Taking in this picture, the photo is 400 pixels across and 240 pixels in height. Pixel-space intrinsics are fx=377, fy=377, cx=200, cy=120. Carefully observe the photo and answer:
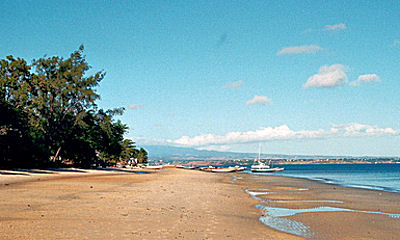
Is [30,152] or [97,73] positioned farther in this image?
[97,73]

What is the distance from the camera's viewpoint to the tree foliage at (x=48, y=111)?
46.1 meters

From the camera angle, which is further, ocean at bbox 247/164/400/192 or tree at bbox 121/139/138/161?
tree at bbox 121/139/138/161

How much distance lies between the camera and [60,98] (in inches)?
2212

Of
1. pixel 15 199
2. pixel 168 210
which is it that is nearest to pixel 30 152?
pixel 15 199

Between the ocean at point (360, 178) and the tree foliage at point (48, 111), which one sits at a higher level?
the tree foliage at point (48, 111)

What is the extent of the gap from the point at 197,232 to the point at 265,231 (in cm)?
253

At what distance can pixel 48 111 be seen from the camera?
180 feet

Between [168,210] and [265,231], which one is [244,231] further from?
[168,210]

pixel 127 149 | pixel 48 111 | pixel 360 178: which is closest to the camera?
pixel 48 111

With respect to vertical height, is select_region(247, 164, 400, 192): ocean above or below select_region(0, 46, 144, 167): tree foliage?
below

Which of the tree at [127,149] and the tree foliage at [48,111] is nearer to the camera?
the tree foliage at [48,111]

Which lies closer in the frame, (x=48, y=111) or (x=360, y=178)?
(x=48, y=111)

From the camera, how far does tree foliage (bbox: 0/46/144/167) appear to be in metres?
46.1

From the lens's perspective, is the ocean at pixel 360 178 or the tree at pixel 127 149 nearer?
the ocean at pixel 360 178
